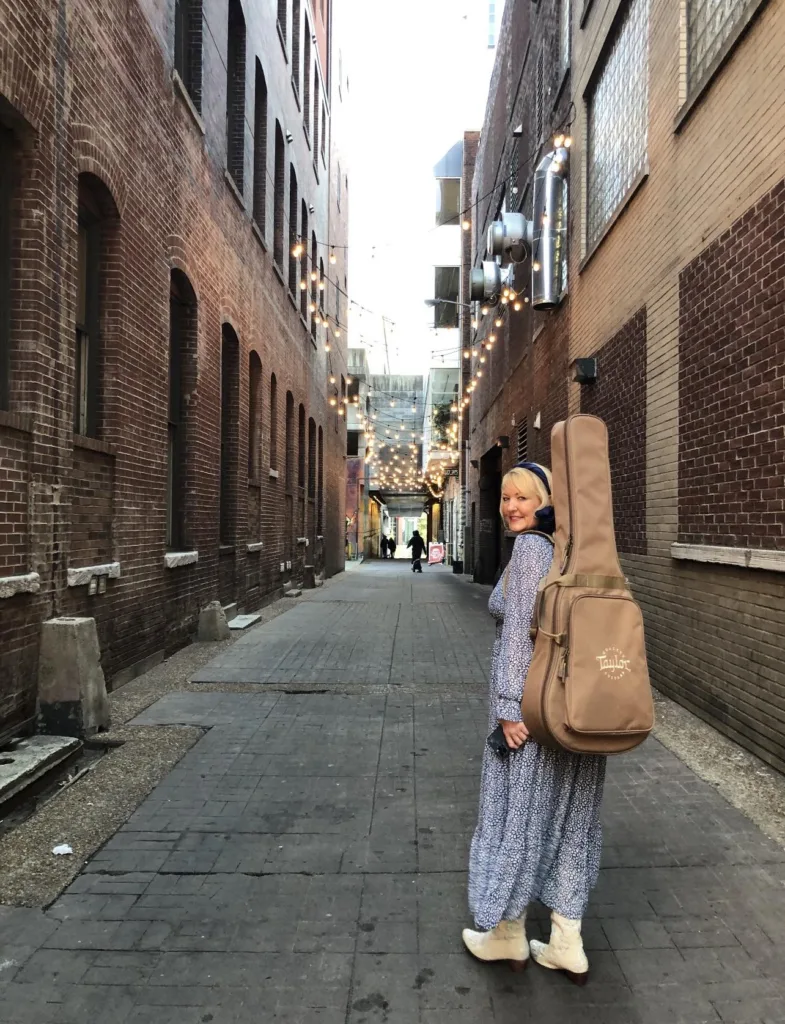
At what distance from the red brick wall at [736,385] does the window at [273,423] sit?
986 centimetres

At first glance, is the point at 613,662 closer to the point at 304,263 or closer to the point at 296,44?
the point at 304,263

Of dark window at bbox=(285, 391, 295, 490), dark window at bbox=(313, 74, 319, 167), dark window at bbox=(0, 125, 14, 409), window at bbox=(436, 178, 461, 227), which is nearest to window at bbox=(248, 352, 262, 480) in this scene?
dark window at bbox=(285, 391, 295, 490)

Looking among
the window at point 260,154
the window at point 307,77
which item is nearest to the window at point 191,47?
the window at point 260,154

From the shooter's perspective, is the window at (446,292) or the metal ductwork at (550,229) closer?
the metal ductwork at (550,229)

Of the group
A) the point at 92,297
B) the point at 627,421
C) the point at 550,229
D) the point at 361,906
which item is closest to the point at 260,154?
the point at 550,229

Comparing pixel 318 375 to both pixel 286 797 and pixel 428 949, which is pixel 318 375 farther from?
pixel 428 949

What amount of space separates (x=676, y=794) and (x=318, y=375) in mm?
19008

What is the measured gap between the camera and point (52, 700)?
525 centimetres

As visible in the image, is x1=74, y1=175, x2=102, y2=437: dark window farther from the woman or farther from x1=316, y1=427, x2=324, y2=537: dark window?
x1=316, y1=427, x2=324, y2=537: dark window

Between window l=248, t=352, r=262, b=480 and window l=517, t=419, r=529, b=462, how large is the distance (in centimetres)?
493

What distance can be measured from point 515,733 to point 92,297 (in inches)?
232

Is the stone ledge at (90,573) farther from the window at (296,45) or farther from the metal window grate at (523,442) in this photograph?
the window at (296,45)

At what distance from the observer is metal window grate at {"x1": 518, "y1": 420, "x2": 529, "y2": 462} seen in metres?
14.6

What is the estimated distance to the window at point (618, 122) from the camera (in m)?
7.79
